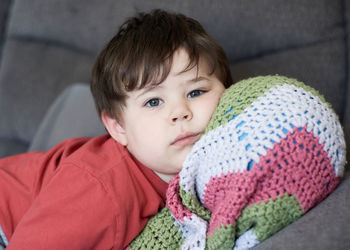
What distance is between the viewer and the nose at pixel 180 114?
0.92 metres

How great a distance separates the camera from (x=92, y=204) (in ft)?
2.93

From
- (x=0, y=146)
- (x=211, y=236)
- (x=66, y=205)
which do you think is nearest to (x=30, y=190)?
(x=66, y=205)

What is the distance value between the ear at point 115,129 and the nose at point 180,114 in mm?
202

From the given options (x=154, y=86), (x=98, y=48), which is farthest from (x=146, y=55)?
(x=98, y=48)

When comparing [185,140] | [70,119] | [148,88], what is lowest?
[70,119]

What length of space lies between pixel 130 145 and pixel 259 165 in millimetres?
437

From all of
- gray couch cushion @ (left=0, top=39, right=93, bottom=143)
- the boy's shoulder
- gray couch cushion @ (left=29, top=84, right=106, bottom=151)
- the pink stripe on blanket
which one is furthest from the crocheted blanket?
gray couch cushion @ (left=0, top=39, right=93, bottom=143)

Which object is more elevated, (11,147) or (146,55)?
(146,55)

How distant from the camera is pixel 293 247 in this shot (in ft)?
2.10

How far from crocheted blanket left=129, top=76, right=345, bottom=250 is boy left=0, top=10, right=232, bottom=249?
0.41ft

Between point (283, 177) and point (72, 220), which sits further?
point (72, 220)

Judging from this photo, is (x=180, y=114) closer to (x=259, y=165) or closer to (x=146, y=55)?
(x=146, y=55)

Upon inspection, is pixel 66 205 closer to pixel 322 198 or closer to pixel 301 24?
pixel 322 198

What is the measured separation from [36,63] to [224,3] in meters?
0.87
